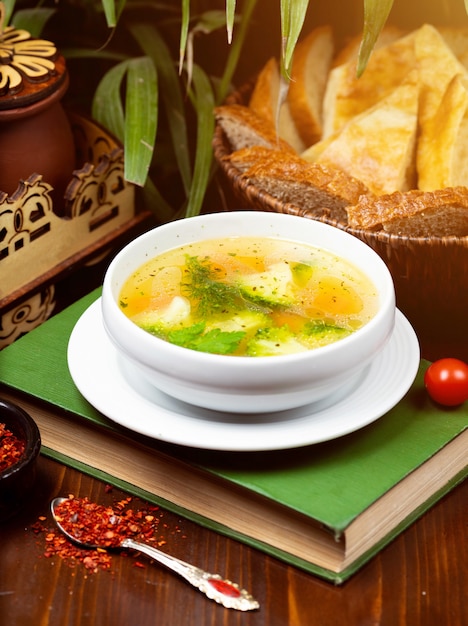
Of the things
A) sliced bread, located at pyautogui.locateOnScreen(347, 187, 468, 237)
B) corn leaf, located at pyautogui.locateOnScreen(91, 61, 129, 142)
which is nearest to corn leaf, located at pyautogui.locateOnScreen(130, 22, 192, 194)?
corn leaf, located at pyautogui.locateOnScreen(91, 61, 129, 142)

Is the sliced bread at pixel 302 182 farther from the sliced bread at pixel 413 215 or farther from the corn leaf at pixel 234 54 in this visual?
the corn leaf at pixel 234 54

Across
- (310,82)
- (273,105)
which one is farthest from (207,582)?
(310,82)

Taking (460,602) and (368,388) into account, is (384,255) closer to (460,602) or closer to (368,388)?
(368,388)

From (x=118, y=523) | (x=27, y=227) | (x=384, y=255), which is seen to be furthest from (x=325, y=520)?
(x=27, y=227)

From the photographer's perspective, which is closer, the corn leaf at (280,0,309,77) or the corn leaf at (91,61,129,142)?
the corn leaf at (280,0,309,77)

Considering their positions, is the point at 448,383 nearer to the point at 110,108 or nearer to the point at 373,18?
the point at 373,18

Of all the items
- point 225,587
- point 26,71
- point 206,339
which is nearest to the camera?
point 225,587

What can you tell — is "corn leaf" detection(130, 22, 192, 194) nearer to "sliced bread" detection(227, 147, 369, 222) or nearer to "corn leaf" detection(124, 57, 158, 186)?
"corn leaf" detection(124, 57, 158, 186)
